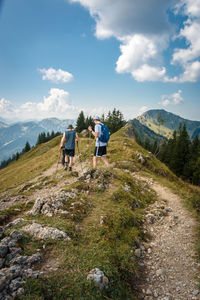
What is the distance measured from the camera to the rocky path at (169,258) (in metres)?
4.27

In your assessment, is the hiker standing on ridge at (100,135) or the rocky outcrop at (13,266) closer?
the rocky outcrop at (13,266)

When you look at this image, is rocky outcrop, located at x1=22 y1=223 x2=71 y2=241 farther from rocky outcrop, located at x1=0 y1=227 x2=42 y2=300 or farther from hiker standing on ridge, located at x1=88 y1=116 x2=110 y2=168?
hiker standing on ridge, located at x1=88 y1=116 x2=110 y2=168

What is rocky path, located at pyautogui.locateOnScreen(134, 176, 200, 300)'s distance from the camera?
168 inches

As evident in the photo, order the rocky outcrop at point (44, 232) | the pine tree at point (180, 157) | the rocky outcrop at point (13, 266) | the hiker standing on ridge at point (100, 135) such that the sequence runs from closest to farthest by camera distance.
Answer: the rocky outcrop at point (13, 266) < the rocky outcrop at point (44, 232) < the hiker standing on ridge at point (100, 135) < the pine tree at point (180, 157)

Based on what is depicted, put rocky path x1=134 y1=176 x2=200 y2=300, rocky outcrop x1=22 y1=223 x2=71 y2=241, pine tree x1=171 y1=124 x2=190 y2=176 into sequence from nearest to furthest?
rocky path x1=134 y1=176 x2=200 y2=300
rocky outcrop x1=22 y1=223 x2=71 y2=241
pine tree x1=171 y1=124 x2=190 y2=176

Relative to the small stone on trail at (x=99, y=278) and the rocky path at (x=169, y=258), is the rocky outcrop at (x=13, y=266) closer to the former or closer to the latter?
the small stone on trail at (x=99, y=278)

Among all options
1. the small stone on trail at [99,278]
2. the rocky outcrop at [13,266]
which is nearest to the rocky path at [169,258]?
the small stone on trail at [99,278]

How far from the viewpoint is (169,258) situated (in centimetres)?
556

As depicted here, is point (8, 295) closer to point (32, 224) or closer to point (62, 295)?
point (62, 295)

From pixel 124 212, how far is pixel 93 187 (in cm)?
278

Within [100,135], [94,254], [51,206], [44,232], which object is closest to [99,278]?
[94,254]

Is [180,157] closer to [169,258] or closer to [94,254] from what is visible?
[169,258]

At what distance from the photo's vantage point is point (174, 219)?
8.28m

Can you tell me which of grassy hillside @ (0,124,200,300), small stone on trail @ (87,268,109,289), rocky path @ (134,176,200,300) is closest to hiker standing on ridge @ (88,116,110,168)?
grassy hillside @ (0,124,200,300)
